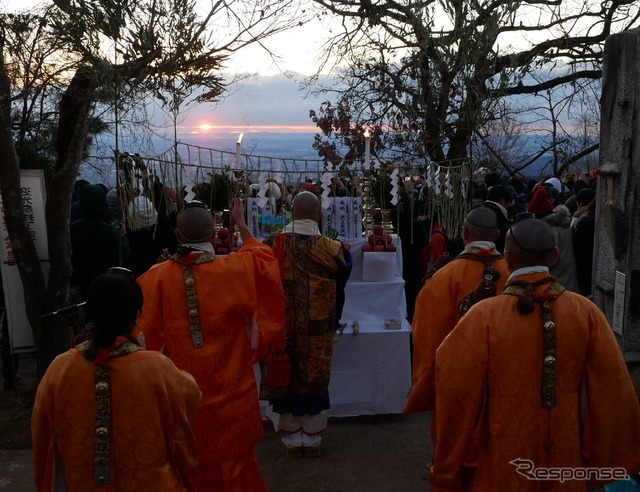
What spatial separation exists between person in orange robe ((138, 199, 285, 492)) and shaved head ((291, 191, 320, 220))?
47.7 inches

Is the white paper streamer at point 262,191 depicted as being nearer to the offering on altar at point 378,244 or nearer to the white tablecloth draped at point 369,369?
the offering on altar at point 378,244

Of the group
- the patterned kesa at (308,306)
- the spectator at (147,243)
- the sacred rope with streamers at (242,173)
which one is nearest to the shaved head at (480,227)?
the patterned kesa at (308,306)

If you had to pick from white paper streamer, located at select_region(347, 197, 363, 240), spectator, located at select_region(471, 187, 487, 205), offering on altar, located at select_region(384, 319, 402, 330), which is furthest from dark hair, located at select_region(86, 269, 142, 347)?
spectator, located at select_region(471, 187, 487, 205)

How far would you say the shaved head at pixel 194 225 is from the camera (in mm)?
3932

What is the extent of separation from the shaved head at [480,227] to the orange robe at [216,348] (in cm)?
126

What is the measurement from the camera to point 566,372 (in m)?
2.87

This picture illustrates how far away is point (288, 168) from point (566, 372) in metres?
3.36

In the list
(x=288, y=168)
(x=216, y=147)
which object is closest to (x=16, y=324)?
(x=216, y=147)

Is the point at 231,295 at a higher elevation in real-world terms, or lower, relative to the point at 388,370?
higher

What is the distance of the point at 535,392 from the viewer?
289cm

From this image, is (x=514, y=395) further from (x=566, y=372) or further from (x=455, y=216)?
(x=455, y=216)

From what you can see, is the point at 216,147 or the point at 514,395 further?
the point at 216,147

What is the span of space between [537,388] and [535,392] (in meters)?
0.02

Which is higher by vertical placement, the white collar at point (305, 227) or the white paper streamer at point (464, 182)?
the white paper streamer at point (464, 182)
